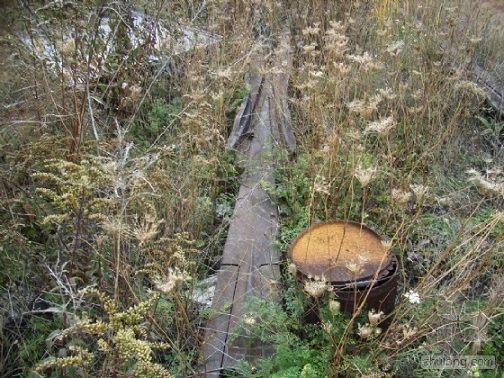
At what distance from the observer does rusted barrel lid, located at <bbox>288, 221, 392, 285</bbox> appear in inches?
92.5

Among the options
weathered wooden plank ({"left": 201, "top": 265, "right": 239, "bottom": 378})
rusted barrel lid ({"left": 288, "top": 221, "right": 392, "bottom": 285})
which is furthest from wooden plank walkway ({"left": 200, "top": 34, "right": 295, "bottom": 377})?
rusted barrel lid ({"left": 288, "top": 221, "right": 392, "bottom": 285})

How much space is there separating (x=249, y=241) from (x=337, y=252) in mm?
745

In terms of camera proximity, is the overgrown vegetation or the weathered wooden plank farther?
the weathered wooden plank

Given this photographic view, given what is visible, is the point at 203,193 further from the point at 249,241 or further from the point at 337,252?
the point at 337,252

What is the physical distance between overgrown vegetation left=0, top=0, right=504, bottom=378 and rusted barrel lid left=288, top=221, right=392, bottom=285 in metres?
0.11

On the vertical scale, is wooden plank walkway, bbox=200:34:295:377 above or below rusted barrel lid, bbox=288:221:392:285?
below

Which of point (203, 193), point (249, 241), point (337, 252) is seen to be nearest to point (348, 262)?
point (337, 252)

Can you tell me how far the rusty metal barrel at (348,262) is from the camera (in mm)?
2324

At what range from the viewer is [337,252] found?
2508 millimetres

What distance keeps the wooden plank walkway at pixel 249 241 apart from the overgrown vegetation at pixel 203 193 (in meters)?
0.10

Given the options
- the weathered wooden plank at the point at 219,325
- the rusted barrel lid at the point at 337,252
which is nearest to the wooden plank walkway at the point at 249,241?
the weathered wooden plank at the point at 219,325

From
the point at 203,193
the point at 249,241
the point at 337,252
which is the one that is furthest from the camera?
the point at 203,193

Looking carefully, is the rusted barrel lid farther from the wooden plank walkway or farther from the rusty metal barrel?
the wooden plank walkway

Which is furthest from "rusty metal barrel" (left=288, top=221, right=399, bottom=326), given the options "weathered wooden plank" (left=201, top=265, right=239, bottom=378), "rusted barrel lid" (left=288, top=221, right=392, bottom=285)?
"weathered wooden plank" (left=201, top=265, right=239, bottom=378)
